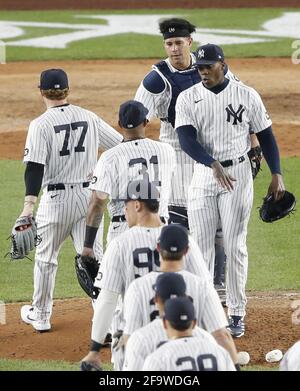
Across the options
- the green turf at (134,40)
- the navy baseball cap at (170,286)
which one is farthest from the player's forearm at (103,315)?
the green turf at (134,40)

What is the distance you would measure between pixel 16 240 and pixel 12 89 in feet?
39.5

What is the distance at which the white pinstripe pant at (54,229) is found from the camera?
343 inches

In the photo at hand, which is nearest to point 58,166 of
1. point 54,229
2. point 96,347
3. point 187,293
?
point 54,229

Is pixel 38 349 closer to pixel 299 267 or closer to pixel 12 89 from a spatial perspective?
pixel 299 267

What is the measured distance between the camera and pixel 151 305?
6.04 meters

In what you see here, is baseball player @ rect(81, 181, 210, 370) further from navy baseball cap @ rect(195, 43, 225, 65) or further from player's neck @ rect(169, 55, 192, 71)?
player's neck @ rect(169, 55, 192, 71)

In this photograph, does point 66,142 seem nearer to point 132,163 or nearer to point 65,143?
point 65,143

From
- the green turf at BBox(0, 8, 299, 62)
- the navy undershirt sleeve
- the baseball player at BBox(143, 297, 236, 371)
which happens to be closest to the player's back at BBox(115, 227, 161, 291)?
the baseball player at BBox(143, 297, 236, 371)

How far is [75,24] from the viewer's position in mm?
28844

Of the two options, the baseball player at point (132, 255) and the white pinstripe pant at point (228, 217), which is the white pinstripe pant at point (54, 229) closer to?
the white pinstripe pant at point (228, 217)

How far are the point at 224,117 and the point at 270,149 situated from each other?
470 millimetres

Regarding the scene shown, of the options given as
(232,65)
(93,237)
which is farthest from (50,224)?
(232,65)

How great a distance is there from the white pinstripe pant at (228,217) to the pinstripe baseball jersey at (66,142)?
0.79 m

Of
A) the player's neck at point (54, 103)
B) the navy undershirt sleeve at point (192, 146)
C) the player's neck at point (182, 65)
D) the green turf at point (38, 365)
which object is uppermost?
the player's neck at point (182, 65)
